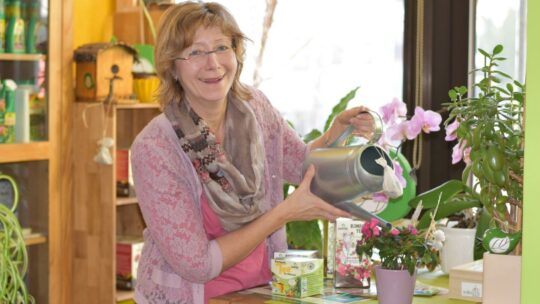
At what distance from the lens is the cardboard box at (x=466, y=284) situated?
88.1 inches

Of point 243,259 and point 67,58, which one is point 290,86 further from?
point 243,259

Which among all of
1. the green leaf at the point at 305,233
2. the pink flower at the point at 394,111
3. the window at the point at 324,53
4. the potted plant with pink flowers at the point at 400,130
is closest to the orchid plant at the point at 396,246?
the potted plant with pink flowers at the point at 400,130

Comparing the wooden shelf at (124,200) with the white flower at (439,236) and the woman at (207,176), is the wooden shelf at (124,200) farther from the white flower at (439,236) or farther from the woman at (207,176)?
the white flower at (439,236)

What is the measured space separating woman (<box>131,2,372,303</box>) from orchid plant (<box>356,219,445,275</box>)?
0.40 ft

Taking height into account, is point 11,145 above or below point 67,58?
below

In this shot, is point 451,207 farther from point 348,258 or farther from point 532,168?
point 532,168

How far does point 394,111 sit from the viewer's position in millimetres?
2664

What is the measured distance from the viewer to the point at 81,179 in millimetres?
4023

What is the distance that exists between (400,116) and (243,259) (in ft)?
2.08

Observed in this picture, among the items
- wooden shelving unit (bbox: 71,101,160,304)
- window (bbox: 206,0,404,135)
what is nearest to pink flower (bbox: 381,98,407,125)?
window (bbox: 206,0,404,135)

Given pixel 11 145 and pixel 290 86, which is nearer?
pixel 11 145

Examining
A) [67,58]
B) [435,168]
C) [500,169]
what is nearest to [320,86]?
[435,168]

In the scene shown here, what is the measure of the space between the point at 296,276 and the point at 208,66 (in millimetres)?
571

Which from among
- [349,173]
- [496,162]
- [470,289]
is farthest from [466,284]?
[496,162]
